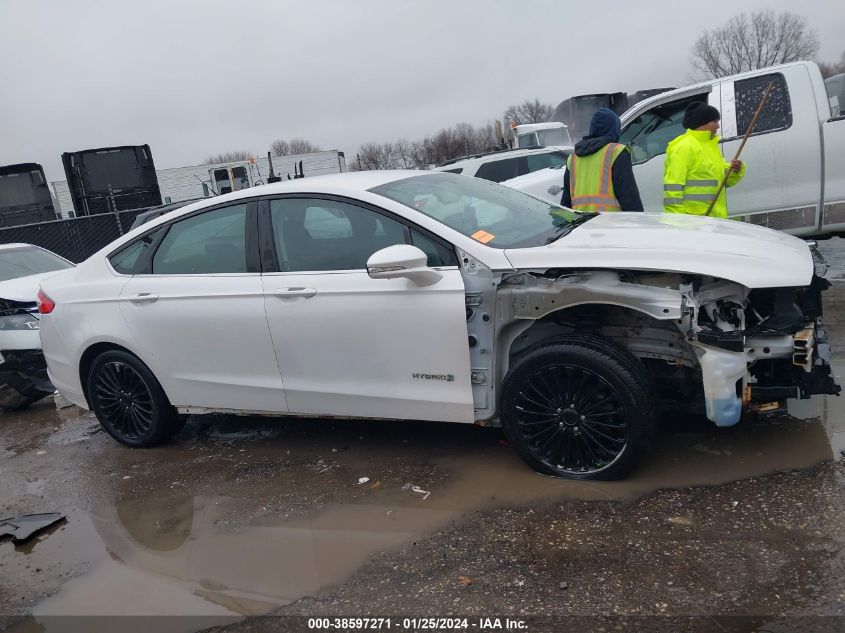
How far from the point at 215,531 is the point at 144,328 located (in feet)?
5.02

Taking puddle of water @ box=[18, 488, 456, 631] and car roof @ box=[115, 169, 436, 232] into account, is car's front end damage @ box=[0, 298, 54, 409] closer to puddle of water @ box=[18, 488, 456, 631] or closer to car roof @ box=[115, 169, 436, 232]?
car roof @ box=[115, 169, 436, 232]

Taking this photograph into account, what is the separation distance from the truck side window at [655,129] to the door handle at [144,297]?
16.4ft

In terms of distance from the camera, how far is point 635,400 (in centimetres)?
318

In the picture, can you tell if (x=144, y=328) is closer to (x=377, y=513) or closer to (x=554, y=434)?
(x=377, y=513)

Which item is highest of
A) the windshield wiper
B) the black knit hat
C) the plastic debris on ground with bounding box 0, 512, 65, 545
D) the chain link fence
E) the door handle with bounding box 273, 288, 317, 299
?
the black knit hat

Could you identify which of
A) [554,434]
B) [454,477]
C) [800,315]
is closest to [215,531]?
[454,477]

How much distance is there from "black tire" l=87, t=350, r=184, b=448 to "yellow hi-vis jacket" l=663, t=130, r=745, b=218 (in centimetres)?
411

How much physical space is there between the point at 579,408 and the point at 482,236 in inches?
40.1

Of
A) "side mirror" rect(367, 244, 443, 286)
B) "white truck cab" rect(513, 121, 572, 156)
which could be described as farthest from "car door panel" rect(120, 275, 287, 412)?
"white truck cab" rect(513, 121, 572, 156)

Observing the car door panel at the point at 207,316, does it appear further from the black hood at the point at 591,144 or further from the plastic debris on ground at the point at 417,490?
the black hood at the point at 591,144

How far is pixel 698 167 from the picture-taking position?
523cm

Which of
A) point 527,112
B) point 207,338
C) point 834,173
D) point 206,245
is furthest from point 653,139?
point 527,112

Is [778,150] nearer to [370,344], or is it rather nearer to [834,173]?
[834,173]

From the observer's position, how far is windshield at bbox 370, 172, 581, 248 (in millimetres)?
3643
